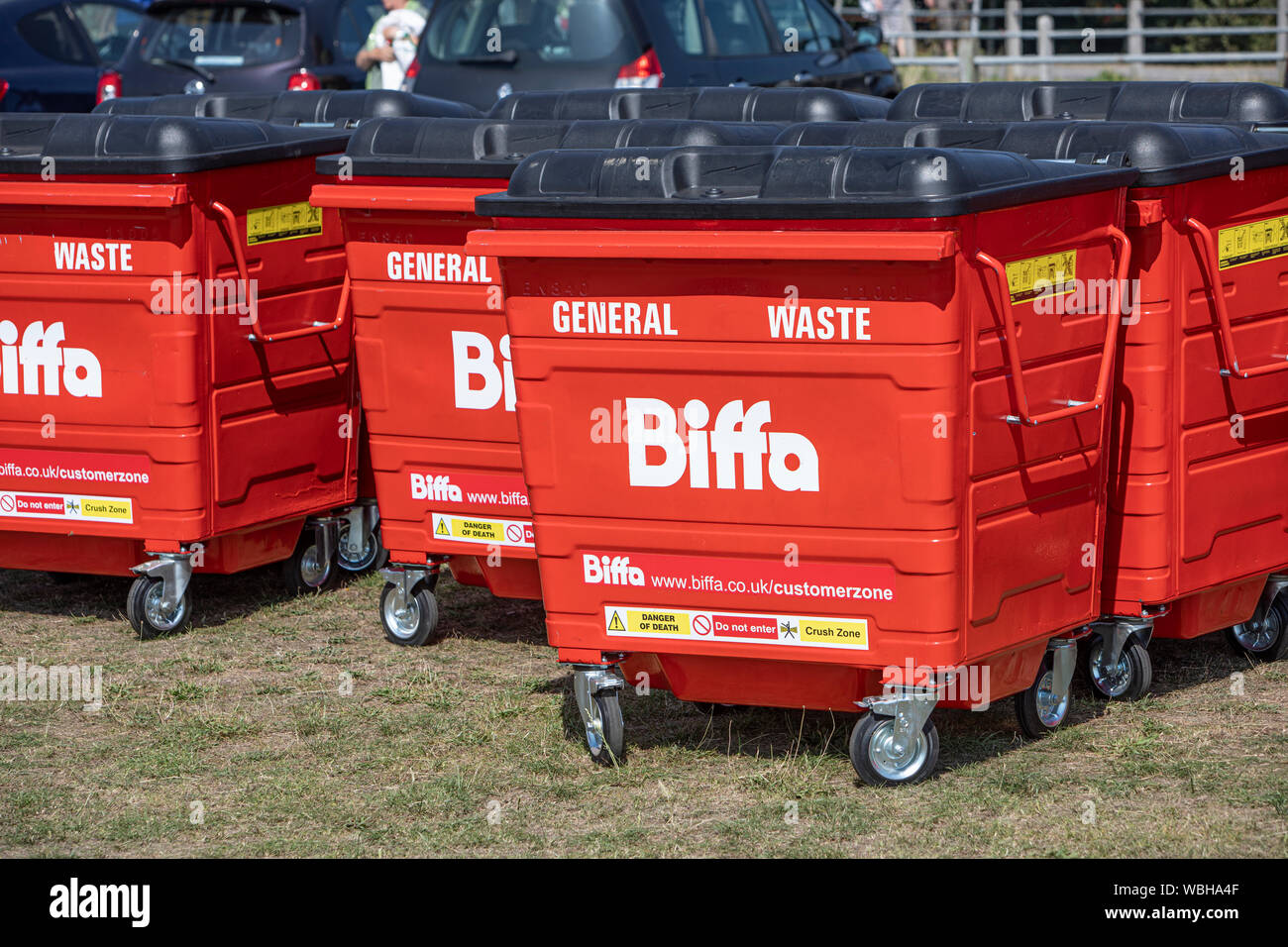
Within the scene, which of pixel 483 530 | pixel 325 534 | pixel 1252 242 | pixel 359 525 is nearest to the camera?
pixel 1252 242

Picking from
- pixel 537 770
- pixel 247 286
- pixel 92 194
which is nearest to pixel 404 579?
pixel 247 286

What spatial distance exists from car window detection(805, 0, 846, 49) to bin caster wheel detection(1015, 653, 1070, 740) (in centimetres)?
758

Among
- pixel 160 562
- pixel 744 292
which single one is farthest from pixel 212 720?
pixel 744 292

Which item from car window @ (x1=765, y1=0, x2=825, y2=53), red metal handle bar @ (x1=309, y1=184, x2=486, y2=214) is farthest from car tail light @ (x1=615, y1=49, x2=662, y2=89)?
red metal handle bar @ (x1=309, y1=184, x2=486, y2=214)

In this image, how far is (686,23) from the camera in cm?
1058

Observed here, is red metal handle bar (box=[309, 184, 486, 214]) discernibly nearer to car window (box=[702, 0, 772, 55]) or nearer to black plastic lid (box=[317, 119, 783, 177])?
black plastic lid (box=[317, 119, 783, 177])

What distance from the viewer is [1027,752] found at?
16.2ft

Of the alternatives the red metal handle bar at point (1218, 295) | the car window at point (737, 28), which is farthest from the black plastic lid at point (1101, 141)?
the car window at point (737, 28)

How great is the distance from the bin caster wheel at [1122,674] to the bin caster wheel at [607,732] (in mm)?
1354

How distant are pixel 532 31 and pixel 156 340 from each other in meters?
5.22

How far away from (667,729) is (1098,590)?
47.6 inches

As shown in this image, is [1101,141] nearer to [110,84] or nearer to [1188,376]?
[1188,376]

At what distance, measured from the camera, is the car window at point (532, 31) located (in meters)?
10.4

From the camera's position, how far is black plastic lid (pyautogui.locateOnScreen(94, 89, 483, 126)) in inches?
276
